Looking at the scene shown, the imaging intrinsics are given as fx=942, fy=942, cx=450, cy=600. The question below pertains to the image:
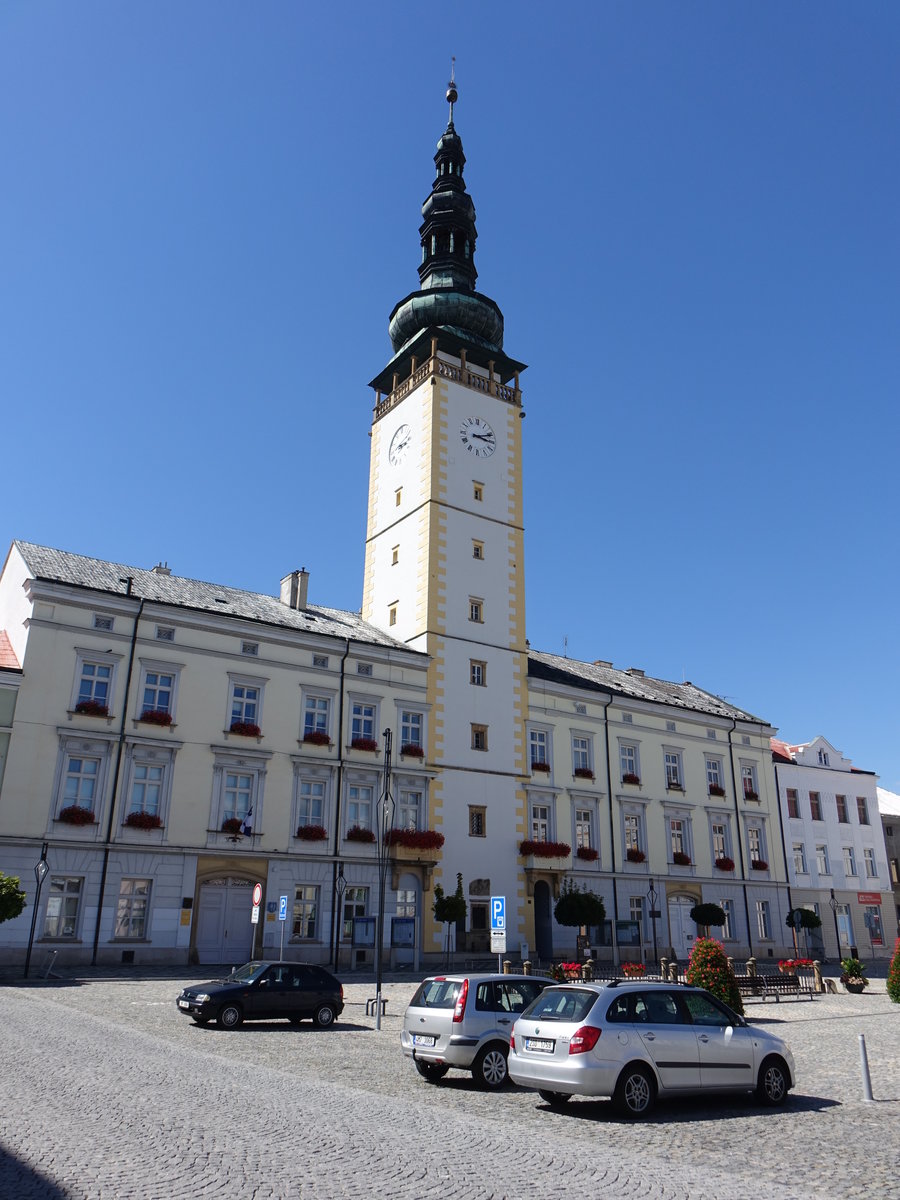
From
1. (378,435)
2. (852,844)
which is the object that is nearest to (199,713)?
(378,435)

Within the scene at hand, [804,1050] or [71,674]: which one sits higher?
[71,674]

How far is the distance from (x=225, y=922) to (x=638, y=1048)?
89.6 feet

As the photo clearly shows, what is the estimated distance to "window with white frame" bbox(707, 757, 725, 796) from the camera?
54.9 metres

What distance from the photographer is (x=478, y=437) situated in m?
51.0

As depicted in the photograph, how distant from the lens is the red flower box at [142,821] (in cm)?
3428

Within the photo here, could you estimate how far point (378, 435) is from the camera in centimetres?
5462

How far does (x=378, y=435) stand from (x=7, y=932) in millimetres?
32885

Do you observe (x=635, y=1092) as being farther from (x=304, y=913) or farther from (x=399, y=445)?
(x=399, y=445)

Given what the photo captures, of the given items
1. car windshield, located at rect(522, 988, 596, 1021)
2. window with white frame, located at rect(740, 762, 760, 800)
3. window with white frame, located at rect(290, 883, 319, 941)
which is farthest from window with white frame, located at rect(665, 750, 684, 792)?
car windshield, located at rect(522, 988, 596, 1021)

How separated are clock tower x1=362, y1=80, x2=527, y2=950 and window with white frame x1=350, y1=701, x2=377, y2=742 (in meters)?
2.88

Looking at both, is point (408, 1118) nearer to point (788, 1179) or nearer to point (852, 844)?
point (788, 1179)

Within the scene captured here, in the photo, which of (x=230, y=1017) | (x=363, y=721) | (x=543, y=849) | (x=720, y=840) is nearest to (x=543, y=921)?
(x=543, y=849)

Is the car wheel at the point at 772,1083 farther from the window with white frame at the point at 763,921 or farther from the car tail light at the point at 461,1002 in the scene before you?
the window with white frame at the point at 763,921

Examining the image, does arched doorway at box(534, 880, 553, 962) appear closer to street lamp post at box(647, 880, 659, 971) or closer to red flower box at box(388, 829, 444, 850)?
street lamp post at box(647, 880, 659, 971)
